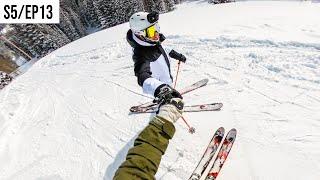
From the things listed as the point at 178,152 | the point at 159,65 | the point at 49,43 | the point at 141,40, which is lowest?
the point at 49,43

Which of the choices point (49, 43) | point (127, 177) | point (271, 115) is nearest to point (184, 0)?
point (49, 43)

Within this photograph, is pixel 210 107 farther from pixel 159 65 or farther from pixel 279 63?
pixel 279 63

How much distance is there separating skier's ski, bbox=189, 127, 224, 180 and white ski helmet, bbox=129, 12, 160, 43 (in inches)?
76.2

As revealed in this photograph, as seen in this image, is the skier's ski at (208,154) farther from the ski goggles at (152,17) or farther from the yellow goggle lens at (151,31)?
the ski goggles at (152,17)

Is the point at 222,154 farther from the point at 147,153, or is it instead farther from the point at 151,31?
the point at 147,153

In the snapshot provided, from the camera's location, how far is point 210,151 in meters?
5.74

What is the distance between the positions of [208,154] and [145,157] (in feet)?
11.6

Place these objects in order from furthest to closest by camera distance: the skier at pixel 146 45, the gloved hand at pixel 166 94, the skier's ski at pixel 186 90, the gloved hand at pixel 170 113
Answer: the skier's ski at pixel 186 90 → the skier at pixel 146 45 → the gloved hand at pixel 166 94 → the gloved hand at pixel 170 113

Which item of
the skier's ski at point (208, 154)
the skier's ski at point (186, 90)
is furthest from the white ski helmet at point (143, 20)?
the skier's ski at point (186, 90)

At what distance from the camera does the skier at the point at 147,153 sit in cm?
224

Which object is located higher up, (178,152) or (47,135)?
(178,152)

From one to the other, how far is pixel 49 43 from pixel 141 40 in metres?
47.7

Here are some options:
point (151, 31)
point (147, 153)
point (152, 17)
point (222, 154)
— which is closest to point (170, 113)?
point (147, 153)

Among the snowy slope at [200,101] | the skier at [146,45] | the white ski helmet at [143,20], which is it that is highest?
the white ski helmet at [143,20]
